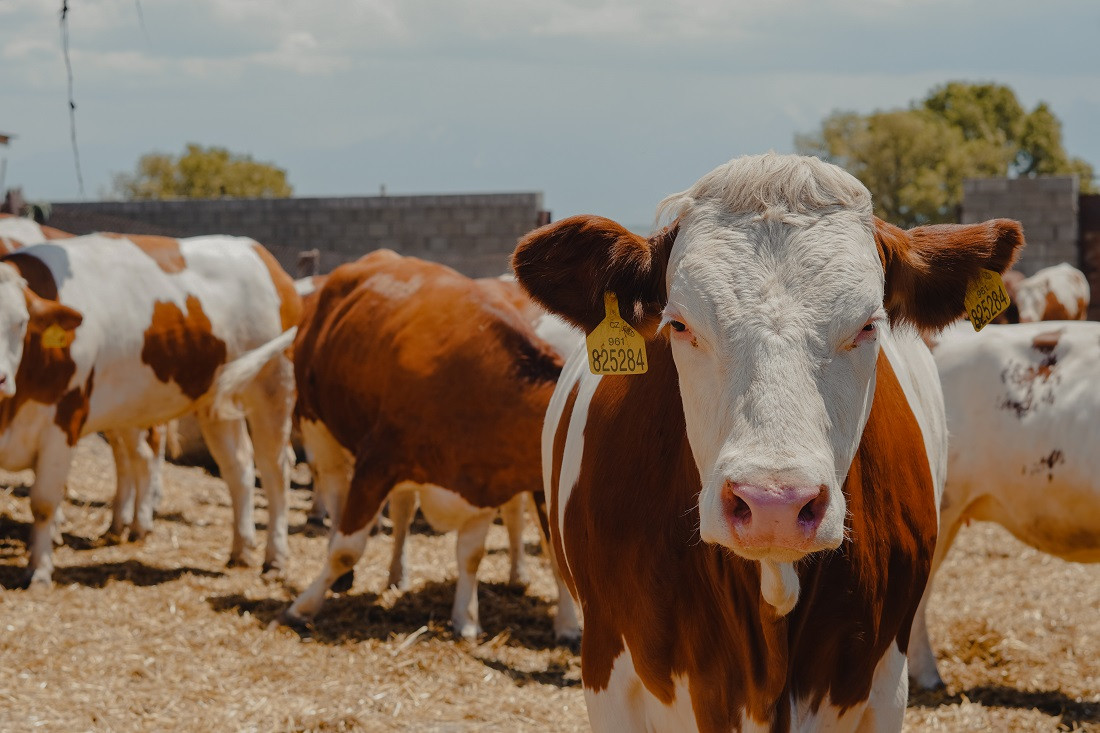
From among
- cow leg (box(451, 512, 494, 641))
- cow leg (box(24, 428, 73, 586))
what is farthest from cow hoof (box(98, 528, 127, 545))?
cow leg (box(451, 512, 494, 641))

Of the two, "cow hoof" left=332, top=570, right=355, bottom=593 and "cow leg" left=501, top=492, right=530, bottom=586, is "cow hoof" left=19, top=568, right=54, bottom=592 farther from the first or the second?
"cow leg" left=501, top=492, right=530, bottom=586

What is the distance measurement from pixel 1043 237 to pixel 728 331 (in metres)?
14.3

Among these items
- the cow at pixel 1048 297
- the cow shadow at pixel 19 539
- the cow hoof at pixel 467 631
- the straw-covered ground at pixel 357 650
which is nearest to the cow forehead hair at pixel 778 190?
the straw-covered ground at pixel 357 650

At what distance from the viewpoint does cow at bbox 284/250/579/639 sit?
5.77 metres

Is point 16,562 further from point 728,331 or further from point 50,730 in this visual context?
point 728,331

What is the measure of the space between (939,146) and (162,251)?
→ 35438mm

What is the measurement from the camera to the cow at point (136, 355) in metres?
6.43

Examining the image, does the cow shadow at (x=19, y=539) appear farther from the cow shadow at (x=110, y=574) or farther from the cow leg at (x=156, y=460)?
the cow leg at (x=156, y=460)

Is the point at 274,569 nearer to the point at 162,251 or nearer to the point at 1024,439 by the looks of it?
the point at 162,251

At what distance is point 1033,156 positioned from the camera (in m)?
48.3

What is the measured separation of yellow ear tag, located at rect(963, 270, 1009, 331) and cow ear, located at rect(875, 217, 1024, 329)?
2 cm

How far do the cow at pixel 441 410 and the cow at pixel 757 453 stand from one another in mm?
2651

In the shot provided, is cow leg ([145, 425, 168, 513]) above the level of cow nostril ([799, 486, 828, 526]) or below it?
below

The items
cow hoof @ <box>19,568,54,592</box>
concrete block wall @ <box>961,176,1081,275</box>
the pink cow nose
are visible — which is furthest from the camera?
concrete block wall @ <box>961,176,1081,275</box>
